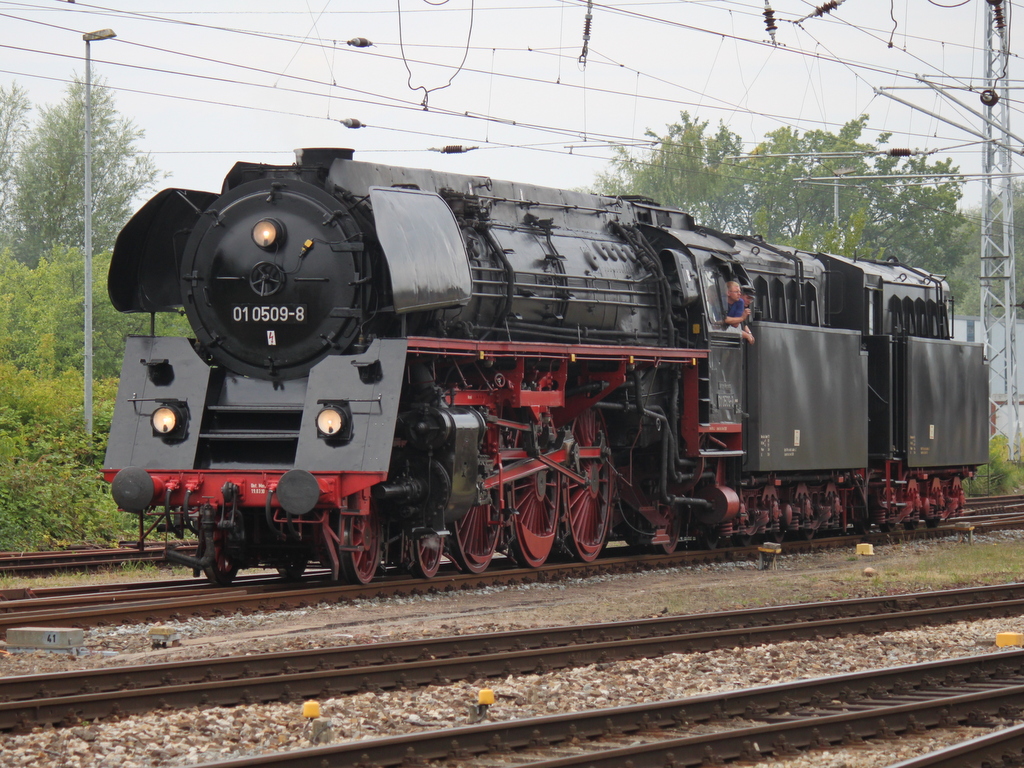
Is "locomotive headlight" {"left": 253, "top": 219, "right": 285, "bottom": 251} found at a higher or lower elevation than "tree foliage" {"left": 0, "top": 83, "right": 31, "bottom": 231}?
lower

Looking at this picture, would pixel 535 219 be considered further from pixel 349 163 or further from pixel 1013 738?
pixel 1013 738

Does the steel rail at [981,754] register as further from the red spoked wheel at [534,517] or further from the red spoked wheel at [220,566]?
the red spoked wheel at [534,517]

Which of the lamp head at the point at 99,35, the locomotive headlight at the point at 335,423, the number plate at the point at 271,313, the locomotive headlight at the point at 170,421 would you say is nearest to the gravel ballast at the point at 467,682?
the locomotive headlight at the point at 335,423

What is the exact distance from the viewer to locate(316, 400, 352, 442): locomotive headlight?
10.6 metres

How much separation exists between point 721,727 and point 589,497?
7.87 meters

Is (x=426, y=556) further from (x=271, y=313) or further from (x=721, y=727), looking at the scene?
(x=721, y=727)

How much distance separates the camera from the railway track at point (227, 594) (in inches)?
371

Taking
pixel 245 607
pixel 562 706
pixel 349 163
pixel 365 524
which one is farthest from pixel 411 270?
pixel 562 706

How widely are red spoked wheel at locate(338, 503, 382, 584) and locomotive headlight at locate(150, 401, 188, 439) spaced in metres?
1.73

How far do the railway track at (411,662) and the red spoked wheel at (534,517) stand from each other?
359 centimetres

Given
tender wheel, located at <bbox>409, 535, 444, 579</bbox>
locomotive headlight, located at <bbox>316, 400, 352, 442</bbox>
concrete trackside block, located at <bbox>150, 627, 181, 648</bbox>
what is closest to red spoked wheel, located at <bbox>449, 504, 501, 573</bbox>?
tender wheel, located at <bbox>409, 535, 444, 579</bbox>

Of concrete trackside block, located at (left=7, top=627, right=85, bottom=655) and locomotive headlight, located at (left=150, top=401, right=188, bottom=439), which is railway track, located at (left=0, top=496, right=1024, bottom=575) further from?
concrete trackside block, located at (left=7, top=627, right=85, bottom=655)

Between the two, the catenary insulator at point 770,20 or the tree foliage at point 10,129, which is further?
the tree foliage at point 10,129

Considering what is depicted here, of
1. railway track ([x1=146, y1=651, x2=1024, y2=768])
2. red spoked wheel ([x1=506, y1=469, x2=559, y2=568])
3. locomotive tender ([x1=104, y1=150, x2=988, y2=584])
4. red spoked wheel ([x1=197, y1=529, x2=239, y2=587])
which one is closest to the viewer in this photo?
railway track ([x1=146, y1=651, x2=1024, y2=768])
